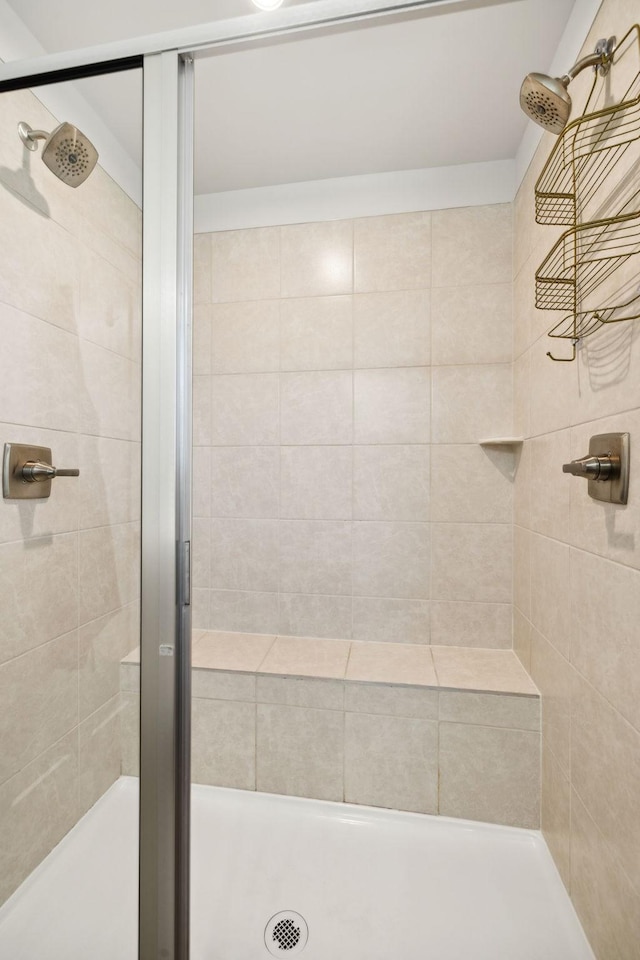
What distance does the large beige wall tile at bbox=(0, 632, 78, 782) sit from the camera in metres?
0.80

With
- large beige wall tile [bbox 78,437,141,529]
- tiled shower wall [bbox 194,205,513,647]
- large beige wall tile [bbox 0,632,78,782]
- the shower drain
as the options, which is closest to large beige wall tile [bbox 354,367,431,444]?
tiled shower wall [bbox 194,205,513,647]

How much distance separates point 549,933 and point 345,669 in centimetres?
80

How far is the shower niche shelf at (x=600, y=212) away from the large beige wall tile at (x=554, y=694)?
81 centimetres

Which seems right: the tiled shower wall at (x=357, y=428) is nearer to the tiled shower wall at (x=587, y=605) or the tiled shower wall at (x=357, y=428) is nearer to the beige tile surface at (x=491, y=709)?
the tiled shower wall at (x=587, y=605)

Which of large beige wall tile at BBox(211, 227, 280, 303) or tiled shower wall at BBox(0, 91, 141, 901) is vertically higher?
large beige wall tile at BBox(211, 227, 280, 303)

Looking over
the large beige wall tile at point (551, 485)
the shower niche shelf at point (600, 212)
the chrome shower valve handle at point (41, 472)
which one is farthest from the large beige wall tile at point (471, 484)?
the chrome shower valve handle at point (41, 472)

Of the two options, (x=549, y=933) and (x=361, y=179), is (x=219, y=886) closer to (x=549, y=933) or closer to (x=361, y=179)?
(x=549, y=933)

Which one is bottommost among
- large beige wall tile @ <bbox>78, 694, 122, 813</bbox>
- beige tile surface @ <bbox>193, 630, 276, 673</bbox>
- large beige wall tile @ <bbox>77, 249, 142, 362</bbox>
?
beige tile surface @ <bbox>193, 630, 276, 673</bbox>

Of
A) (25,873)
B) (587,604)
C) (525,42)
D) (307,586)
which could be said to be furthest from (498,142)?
(25,873)

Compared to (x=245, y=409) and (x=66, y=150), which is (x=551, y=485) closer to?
(x=245, y=409)

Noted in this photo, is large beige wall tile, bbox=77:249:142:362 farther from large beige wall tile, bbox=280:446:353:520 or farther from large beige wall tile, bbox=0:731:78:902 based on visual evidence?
large beige wall tile, bbox=280:446:353:520

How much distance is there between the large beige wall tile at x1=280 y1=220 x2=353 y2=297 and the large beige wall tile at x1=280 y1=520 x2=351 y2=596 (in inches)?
36.8

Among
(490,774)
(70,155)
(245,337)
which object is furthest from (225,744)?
(70,155)

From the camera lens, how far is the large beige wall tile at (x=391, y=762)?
59.9 inches
